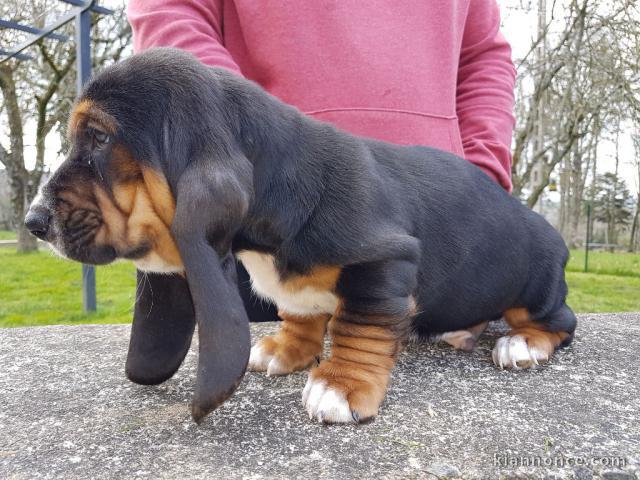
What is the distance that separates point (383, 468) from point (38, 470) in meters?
0.97

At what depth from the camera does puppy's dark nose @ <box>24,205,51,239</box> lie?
1.93 meters

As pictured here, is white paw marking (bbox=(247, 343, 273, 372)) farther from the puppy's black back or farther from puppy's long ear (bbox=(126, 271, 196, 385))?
the puppy's black back

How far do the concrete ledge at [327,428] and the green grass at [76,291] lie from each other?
4925mm

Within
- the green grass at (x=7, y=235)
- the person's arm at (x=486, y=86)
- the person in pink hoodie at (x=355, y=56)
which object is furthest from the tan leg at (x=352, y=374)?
the green grass at (x=7, y=235)

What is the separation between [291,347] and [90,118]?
128 centimetres

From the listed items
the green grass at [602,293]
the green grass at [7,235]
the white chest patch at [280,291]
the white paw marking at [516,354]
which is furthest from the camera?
the green grass at [7,235]

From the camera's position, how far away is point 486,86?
3.92 m

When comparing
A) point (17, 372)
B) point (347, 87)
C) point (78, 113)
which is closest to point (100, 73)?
point (78, 113)

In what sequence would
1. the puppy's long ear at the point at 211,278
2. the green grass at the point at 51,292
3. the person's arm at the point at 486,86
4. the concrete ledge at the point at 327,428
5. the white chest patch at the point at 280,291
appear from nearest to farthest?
the puppy's long ear at the point at 211,278, the concrete ledge at the point at 327,428, the white chest patch at the point at 280,291, the person's arm at the point at 486,86, the green grass at the point at 51,292

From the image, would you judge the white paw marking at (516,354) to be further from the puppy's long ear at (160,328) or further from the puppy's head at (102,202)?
the puppy's head at (102,202)

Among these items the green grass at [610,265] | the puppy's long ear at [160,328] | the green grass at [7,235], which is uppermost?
the puppy's long ear at [160,328]

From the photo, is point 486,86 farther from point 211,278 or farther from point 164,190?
point 211,278

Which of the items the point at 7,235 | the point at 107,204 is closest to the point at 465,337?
the point at 107,204

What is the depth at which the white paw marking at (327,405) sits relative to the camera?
1.99m
